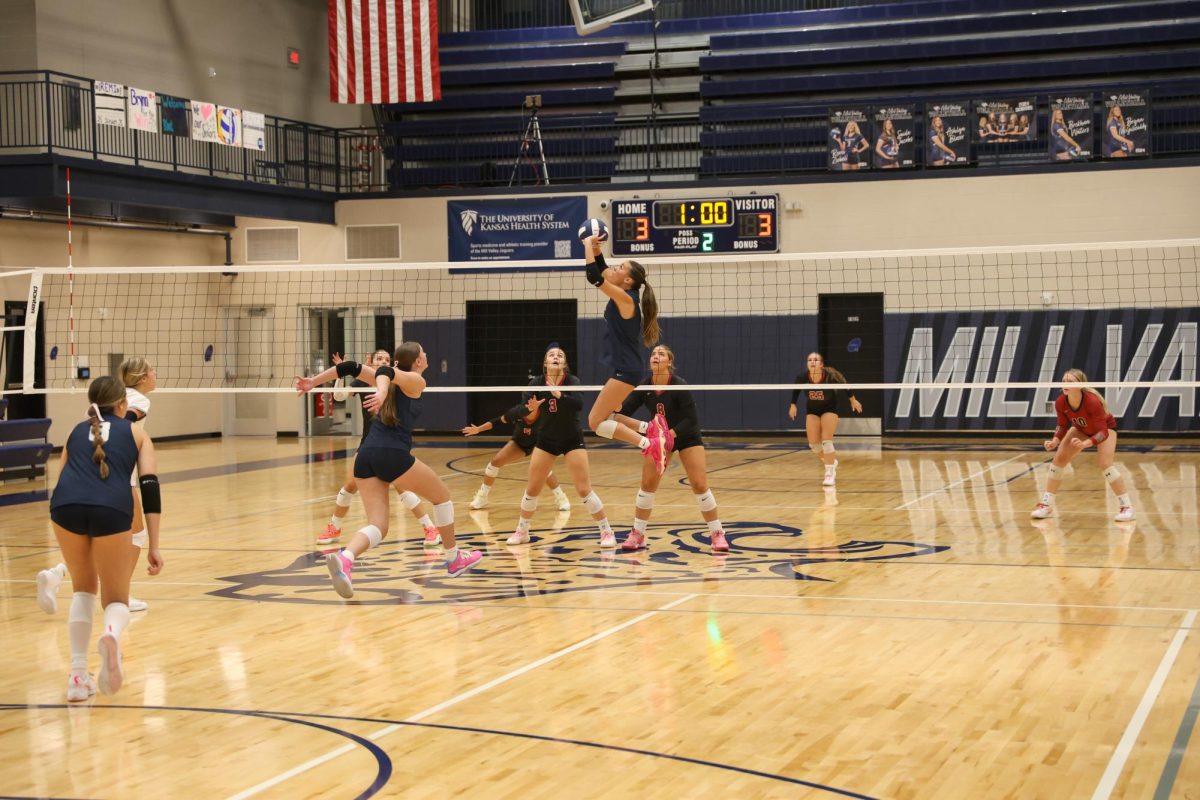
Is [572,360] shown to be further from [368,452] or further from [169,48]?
[368,452]

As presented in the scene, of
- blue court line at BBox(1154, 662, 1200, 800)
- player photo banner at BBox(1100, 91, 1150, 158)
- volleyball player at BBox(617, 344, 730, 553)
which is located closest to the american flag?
player photo banner at BBox(1100, 91, 1150, 158)

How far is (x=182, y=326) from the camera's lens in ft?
80.3

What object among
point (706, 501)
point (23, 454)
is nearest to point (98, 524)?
point (706, 501)

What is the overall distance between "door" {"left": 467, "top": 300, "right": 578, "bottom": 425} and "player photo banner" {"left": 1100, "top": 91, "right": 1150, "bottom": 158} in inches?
384

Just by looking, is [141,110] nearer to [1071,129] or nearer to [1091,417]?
[1091,417]

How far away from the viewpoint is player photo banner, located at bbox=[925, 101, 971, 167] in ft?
72.6

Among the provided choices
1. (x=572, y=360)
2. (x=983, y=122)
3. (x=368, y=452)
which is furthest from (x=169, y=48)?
(x=368, y=452)

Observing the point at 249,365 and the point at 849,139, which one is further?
the point at 249,365

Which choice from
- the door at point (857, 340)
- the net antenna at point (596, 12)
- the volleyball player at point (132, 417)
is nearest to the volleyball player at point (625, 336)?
the volleyball player at point (132, 417)

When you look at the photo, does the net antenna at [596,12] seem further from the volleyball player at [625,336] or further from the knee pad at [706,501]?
the knee pad at [706,501]

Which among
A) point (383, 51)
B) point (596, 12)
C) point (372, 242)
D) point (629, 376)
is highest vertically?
point (383, 51)

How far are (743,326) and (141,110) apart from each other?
10578mm

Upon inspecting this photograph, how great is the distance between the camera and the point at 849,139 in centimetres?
2255

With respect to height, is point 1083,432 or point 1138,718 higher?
point 1083,432
